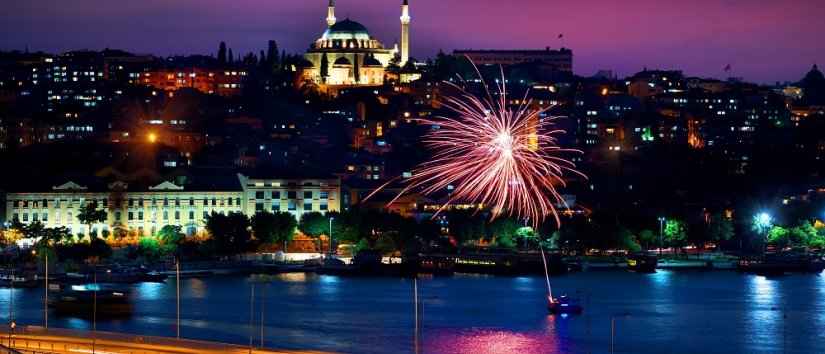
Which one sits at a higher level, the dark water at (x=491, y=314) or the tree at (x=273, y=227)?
the tree at (x=273, y=227)

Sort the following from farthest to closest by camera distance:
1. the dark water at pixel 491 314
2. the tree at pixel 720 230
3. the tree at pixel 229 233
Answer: the tree at pixel 720 230 < the tree at pixel 229 233 < the dark water at pixel 491 314

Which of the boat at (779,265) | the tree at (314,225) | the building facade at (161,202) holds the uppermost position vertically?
the building facade at (161,202)

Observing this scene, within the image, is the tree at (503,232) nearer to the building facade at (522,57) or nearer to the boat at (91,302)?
the boat at (91,302)

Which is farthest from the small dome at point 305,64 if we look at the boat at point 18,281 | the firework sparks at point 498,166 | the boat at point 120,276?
the boat at point 18,281

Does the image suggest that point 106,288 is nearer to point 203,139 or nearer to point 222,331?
point 222,331

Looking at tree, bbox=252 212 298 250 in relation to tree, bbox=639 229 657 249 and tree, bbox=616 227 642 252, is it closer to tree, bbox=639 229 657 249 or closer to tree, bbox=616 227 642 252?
tree, bbox=616 227 642 252

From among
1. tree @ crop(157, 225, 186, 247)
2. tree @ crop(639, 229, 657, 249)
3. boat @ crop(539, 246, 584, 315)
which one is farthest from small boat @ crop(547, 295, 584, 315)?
tree @ crop(639, 229, 657, 249)
